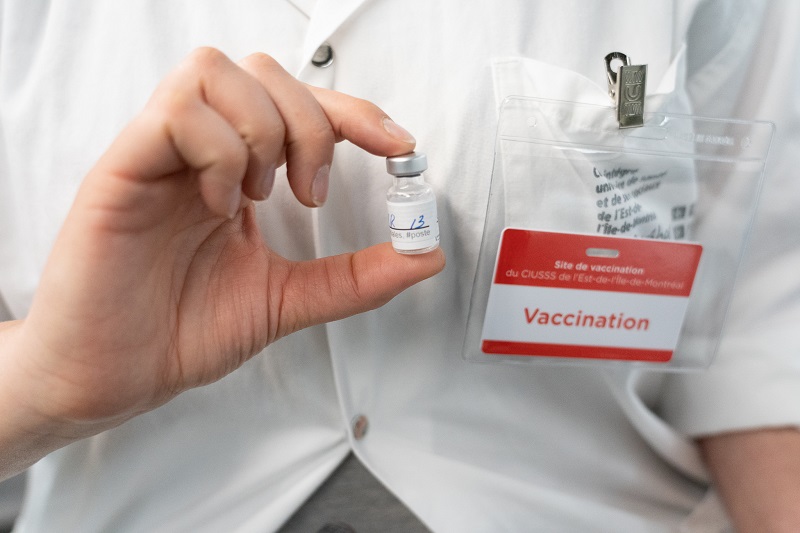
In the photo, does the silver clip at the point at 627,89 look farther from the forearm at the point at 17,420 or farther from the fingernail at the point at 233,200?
the forearm at the point at 17,420

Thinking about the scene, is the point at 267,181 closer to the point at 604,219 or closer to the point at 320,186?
the point at 320,186

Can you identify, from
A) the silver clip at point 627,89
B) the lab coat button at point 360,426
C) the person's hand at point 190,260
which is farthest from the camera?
the lab coat button at point 360,426

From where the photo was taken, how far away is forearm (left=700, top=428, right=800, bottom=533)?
0.70 meters

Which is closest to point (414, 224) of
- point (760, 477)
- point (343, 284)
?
point (343, 284)

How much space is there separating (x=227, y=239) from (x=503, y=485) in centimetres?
53

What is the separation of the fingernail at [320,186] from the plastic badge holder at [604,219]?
21 centimetres

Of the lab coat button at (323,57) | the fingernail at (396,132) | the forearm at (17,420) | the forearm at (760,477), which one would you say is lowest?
the forearm at (760,477)

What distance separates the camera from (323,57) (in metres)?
0.66

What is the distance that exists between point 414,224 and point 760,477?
565mm

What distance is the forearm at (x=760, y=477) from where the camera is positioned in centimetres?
70

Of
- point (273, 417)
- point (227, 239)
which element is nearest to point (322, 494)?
Result: point (273, 417)

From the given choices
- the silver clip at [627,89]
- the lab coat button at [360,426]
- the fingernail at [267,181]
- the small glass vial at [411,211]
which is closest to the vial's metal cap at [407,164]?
the small glass vial at [411,211]

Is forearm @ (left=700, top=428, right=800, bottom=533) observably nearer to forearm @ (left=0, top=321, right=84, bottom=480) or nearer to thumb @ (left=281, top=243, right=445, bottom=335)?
thumb @ (left=281, top=243, right=445, bottom=335)

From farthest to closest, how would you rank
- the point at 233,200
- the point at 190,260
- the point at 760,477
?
the point at 760,477, the point at 190,260, the point at 233,200
